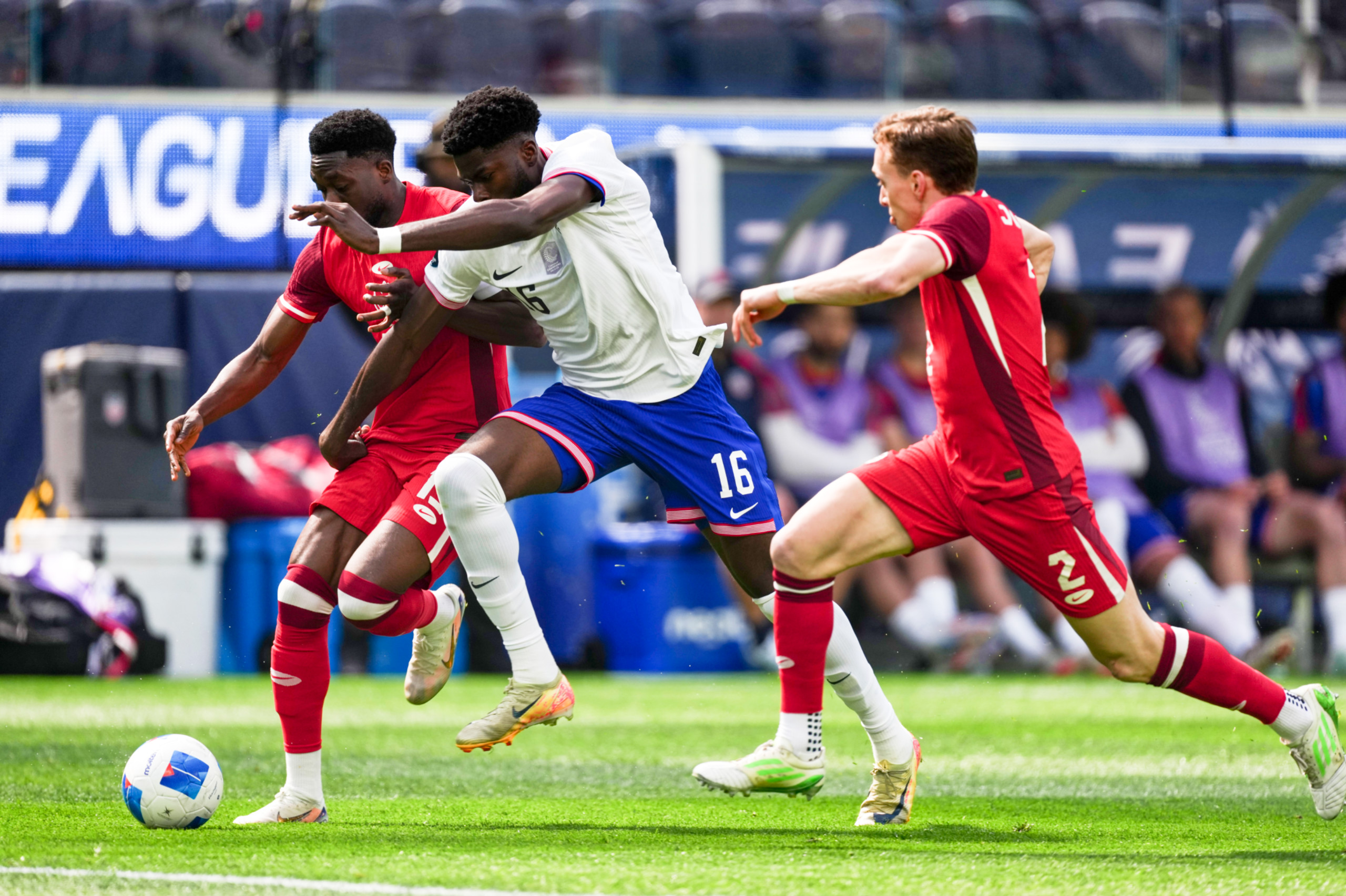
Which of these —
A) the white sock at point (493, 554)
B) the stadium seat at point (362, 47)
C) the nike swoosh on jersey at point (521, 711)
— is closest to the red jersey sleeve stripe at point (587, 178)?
the white sock at point (493, 554)

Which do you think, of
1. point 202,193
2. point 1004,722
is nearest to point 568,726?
point 1004,722

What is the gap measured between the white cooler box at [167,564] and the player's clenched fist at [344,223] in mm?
6754

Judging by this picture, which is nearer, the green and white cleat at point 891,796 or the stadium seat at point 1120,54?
the green and white cleat at point 891,796

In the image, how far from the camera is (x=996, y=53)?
1494 cm

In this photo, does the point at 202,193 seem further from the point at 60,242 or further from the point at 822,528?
the point at 822,528

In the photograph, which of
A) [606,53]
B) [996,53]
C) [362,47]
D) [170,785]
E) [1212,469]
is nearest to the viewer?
[170,785]

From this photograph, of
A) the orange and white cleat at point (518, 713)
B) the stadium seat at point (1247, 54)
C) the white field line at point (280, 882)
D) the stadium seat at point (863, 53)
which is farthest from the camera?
the stadium seat at point (863, 53)

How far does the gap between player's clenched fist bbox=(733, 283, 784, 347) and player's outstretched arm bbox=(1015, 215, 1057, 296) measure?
0.76m

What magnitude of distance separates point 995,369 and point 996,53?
11.0 meters

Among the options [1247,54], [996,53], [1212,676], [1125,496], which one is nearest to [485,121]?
[1212,676]

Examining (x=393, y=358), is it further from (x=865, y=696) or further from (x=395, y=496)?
(x=865, y=696)

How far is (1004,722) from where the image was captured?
325 inches

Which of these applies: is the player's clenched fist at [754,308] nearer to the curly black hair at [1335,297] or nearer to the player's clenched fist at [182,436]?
the player's clenched fist at [182,436]

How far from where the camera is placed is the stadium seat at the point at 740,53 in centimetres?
1462
